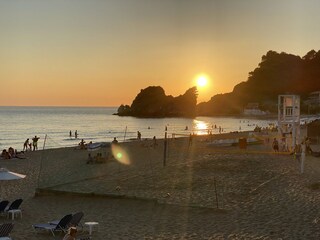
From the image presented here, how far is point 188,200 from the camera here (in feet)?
55.8

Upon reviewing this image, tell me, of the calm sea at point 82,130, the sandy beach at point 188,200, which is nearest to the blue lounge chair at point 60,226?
the sandy beach at point 188,200

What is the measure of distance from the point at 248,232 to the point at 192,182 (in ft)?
22.7

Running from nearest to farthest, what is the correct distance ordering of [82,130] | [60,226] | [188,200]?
[60,226]
[188,200]
[82,130]

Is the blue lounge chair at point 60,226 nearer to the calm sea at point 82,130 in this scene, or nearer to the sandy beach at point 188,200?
the sandy beach at point 188,200

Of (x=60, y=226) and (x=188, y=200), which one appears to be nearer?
(x=60, y=226)

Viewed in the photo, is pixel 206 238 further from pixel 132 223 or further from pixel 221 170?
pixel 221 170

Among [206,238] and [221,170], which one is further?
[221,170]

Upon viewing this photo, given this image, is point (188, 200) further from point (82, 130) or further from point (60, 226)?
point (82, 130)

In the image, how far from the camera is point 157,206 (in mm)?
16562

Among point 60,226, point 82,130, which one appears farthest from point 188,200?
point 82,130

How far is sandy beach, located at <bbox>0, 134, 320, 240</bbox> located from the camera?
1330cm

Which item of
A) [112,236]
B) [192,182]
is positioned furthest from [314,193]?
[112,236]

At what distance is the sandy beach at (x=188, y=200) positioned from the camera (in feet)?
43.6

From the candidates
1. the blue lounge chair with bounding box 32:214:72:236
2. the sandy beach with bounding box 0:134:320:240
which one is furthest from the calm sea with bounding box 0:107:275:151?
the blue lounge chair with bounding box 32:214:72:236
